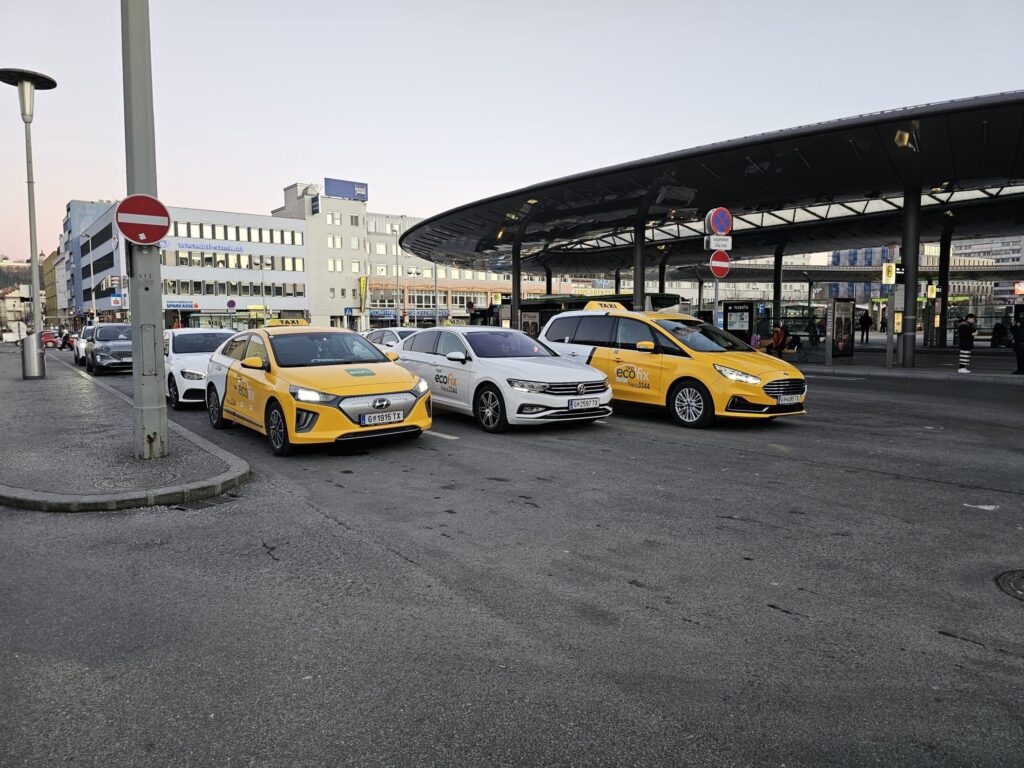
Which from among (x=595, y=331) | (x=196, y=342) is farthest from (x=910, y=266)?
(x=196, y=342)

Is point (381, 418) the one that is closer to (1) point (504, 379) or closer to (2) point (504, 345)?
(1) point (504, 379)

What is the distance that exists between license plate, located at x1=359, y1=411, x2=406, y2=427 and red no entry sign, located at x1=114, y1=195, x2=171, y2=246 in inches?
112

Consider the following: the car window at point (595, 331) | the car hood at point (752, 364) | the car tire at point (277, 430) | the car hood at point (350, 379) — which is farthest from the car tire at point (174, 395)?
the car hood at point (752, 364)

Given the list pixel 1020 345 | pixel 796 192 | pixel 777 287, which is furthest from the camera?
pixel 777 287

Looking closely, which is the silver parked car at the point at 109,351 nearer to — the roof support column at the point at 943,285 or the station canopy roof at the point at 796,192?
the station canopy roof at the point at 796,192

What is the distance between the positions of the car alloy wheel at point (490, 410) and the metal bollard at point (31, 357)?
52.0 ft

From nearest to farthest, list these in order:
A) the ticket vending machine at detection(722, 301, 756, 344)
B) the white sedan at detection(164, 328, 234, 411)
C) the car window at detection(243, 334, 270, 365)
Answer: the car window at detection(243, 334, 270, 365) < the white sedan at detection(164, 328, 234, 411) < the ticket vending machine at detection(722, 301, 756, 344)

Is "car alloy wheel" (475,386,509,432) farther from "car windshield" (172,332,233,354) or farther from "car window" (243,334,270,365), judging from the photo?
"car windshield" (172,332,233,354)

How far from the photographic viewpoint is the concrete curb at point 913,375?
18.6m

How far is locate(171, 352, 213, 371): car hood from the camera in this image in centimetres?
1318

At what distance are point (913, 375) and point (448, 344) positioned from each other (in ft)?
50.6

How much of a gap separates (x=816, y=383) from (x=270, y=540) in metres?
16.5

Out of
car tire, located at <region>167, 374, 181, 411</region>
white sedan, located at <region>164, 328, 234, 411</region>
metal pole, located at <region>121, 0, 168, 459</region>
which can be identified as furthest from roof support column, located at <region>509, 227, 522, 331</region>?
metal pole, located at <region>121, 0, 168, 459</region>

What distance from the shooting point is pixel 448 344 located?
11523 mm
